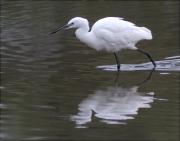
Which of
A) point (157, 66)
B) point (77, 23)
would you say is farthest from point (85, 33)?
point (157, 66)

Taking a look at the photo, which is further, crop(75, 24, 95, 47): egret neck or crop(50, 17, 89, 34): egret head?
crop(75, 24, 95, 47): egret neck

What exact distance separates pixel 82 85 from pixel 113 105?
1556mm

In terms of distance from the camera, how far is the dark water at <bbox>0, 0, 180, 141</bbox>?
9328 millimetres

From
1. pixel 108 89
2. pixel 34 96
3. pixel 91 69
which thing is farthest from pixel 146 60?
pixel 34 96

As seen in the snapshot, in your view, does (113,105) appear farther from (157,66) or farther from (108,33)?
(157,66)

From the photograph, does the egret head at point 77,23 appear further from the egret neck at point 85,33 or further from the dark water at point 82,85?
the dark water at point 82,85

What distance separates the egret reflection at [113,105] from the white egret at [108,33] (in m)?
1.68

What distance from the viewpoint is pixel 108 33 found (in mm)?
13227

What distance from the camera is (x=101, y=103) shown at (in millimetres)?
10766

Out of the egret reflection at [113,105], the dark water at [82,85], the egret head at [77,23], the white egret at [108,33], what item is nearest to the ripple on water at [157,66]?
the dark water at [82,85]

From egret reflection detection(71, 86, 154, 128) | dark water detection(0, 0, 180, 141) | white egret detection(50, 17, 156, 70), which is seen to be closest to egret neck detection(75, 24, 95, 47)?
white egret detection(50, 17, 156, 70)

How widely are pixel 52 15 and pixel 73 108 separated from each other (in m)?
9.85

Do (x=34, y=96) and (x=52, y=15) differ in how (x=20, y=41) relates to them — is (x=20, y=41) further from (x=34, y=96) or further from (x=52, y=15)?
(x=34, y=96)

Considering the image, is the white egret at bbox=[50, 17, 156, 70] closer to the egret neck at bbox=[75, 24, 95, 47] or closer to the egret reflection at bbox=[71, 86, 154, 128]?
the egret neck at bbox=[75, 24, 95, 47]
